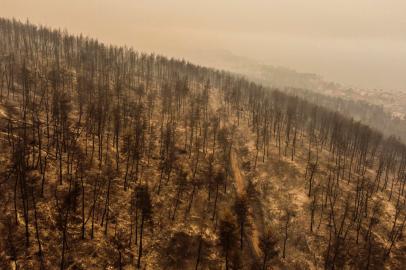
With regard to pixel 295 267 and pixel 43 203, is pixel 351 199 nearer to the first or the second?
pixel 295 267

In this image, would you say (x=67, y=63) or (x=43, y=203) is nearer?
(x=43, y=203)

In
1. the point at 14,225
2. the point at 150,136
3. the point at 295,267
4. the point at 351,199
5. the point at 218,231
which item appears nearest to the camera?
the point at 14,225

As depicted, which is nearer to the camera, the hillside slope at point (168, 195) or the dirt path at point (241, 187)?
the hillside slope at point (168, 195)

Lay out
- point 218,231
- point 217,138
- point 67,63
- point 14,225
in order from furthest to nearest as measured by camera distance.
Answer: point 67,63
point 217,138
point 218,231
point 14,225

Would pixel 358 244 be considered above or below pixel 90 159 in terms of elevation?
below

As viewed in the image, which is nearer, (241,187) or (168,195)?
(168,195)

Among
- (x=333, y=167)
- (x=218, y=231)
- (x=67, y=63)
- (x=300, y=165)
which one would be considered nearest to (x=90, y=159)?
(x=218, y=231)

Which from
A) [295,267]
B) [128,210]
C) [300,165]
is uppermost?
[300,165]

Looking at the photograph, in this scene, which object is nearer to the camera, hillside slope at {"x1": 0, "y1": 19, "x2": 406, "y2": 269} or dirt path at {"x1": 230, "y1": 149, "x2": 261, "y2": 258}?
hillside slope at {"x1": 0, "y1": 19, "x2": 406, "y2": 269}
